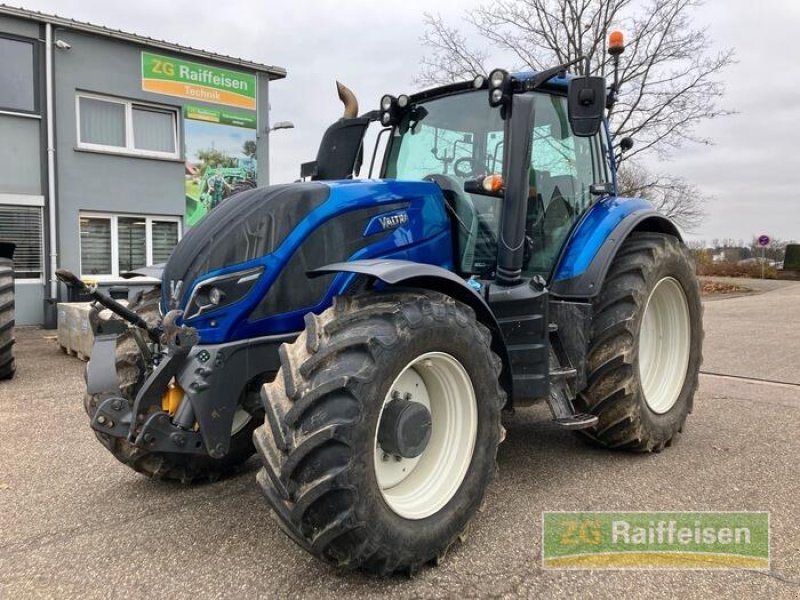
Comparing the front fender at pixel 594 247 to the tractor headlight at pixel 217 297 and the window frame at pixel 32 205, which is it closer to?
the tractor headlight at pixel 217 297

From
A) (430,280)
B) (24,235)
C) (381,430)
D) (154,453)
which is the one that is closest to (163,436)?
(154,453)

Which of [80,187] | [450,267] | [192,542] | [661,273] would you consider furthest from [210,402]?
[80,187]

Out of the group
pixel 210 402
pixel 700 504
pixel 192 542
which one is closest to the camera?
pixel 210 402

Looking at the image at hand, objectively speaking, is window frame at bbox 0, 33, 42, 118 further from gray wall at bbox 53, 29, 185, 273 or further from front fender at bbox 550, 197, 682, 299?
front fender at bbox 550, 197, 682, 299

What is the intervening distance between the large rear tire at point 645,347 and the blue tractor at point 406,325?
0.6 inches

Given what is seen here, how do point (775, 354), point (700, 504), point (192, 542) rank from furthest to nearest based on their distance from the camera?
point (775, 354)
point (700, 504)
point (192, 542)

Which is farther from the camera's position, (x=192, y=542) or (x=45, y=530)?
(x=45, y=530)

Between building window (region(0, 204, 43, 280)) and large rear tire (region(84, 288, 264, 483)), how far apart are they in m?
9.29

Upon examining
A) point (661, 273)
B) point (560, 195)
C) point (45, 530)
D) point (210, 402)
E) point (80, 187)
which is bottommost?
point (45, 530)

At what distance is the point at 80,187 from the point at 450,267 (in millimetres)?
10440

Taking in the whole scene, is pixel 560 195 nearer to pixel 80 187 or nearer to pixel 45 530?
pixel 45 530

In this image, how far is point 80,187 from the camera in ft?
38.7

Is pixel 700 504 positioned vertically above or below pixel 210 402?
below

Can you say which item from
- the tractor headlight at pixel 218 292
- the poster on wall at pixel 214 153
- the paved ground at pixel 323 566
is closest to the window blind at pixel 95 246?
the poster on wall at pixel 214 153
